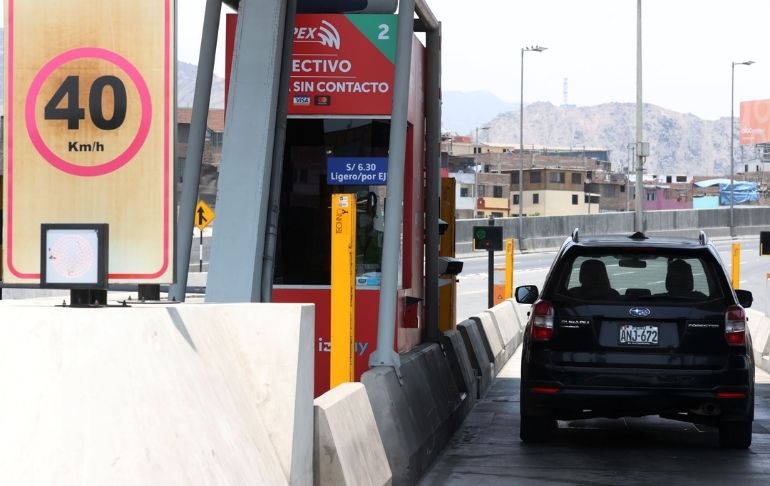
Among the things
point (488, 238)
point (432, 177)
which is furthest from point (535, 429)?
point (488, 238)

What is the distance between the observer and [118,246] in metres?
5.79

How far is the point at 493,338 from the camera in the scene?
2075 centimetres

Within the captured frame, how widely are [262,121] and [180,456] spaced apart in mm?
5053

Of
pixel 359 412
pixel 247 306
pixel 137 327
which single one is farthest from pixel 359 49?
pixel 137 327

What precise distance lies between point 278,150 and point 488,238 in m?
16.0

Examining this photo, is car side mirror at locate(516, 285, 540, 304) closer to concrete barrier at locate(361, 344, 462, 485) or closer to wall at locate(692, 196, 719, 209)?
concrete barrier at locate(361, 344, 462, 485)

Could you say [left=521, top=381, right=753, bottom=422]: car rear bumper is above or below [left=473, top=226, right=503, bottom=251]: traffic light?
below

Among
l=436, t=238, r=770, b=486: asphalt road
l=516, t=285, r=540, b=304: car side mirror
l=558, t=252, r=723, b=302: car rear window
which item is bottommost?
l=436, t=238, r=770, b=486: asphalt road

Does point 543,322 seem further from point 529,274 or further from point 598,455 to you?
point 529,274

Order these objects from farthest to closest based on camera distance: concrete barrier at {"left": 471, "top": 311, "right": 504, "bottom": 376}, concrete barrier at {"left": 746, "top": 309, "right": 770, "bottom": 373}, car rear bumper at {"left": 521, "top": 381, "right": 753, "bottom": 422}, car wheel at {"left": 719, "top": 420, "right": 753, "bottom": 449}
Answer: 1. concrete barrier at {"left": 746, "top": 309, "right": 770, "bottom": 373}
2. concrete barrier at {"left": 471, "top": 311, "right": 504, "bottom": 376}
3. car wheel at {"left": 719, "top": 420, "right": 753, "bottom": 449}
4. car rear bumper at {"left": 521, "top": 381, "right": 753, "bottom": 422}

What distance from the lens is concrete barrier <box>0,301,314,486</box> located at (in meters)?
4.74

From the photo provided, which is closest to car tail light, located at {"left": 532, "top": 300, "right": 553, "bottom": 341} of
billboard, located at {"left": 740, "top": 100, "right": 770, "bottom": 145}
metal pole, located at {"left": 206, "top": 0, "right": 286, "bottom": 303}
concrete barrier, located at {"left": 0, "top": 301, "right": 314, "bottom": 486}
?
metal pole, located at {"left": 206, "top": 0, "right": 286, "bottom": 303}

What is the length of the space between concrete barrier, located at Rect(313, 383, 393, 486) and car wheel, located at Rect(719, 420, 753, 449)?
4220mm

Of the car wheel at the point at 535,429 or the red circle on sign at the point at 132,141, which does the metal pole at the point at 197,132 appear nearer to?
the car wheel at the point at 535,429
